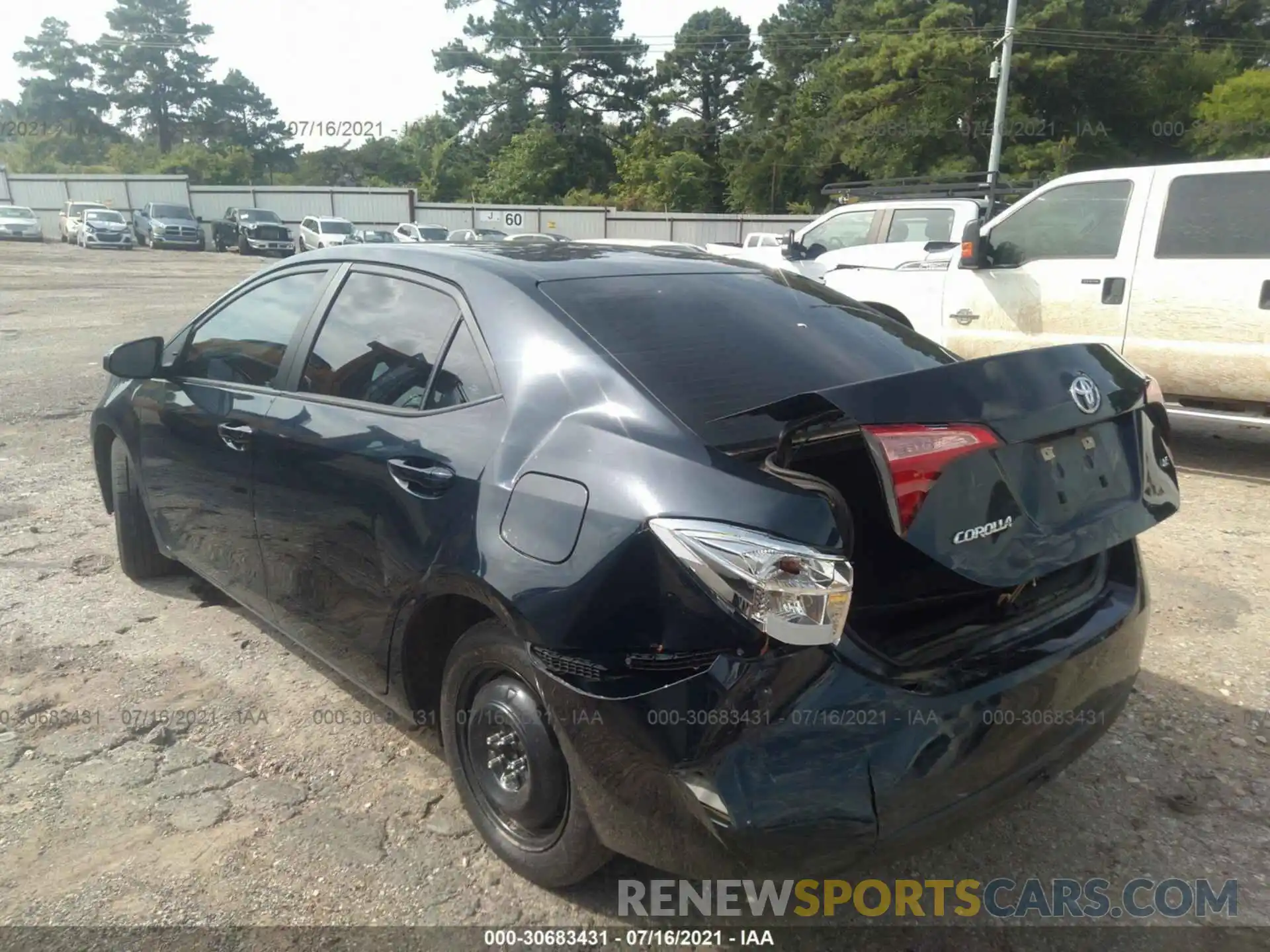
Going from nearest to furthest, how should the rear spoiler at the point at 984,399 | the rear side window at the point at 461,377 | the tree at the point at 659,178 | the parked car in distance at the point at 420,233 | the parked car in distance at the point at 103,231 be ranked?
the rear spoiler at the point at 984,399
the rear side window at the point at 461,377
the parked car in distance at the point at 420,233
the parked car in distance at the point at 103,231
the tree at the point at 659,178

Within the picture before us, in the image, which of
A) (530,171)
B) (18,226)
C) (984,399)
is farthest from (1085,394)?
(530,171)

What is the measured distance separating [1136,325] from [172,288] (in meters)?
19.4

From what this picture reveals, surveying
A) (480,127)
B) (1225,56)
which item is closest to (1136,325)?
(1225,56)

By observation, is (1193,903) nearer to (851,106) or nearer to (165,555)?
(165,555)

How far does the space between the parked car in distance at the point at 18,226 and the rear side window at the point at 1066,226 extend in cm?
4148

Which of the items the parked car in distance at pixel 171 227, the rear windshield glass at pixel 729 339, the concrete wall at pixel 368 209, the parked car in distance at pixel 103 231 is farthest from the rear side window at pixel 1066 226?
the parked car in distance at pixel 171 227

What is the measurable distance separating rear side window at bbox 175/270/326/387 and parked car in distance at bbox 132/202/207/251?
124ft

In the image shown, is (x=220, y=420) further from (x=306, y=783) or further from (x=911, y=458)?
(x=911, y=458)

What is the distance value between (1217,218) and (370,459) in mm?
5835

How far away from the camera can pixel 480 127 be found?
2203 inches

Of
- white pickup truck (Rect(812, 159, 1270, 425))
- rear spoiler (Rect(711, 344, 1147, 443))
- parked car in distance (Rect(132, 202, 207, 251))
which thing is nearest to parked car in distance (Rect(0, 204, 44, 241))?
parked car in distance (Rect(132, 202, 207, 251))

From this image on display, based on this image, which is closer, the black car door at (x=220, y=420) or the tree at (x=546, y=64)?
the black car door at (x=220, y=420)

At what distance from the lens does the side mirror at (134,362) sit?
3773 millimetres

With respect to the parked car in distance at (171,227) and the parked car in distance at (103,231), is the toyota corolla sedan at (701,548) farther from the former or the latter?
the parked car in distance at (171,227)
